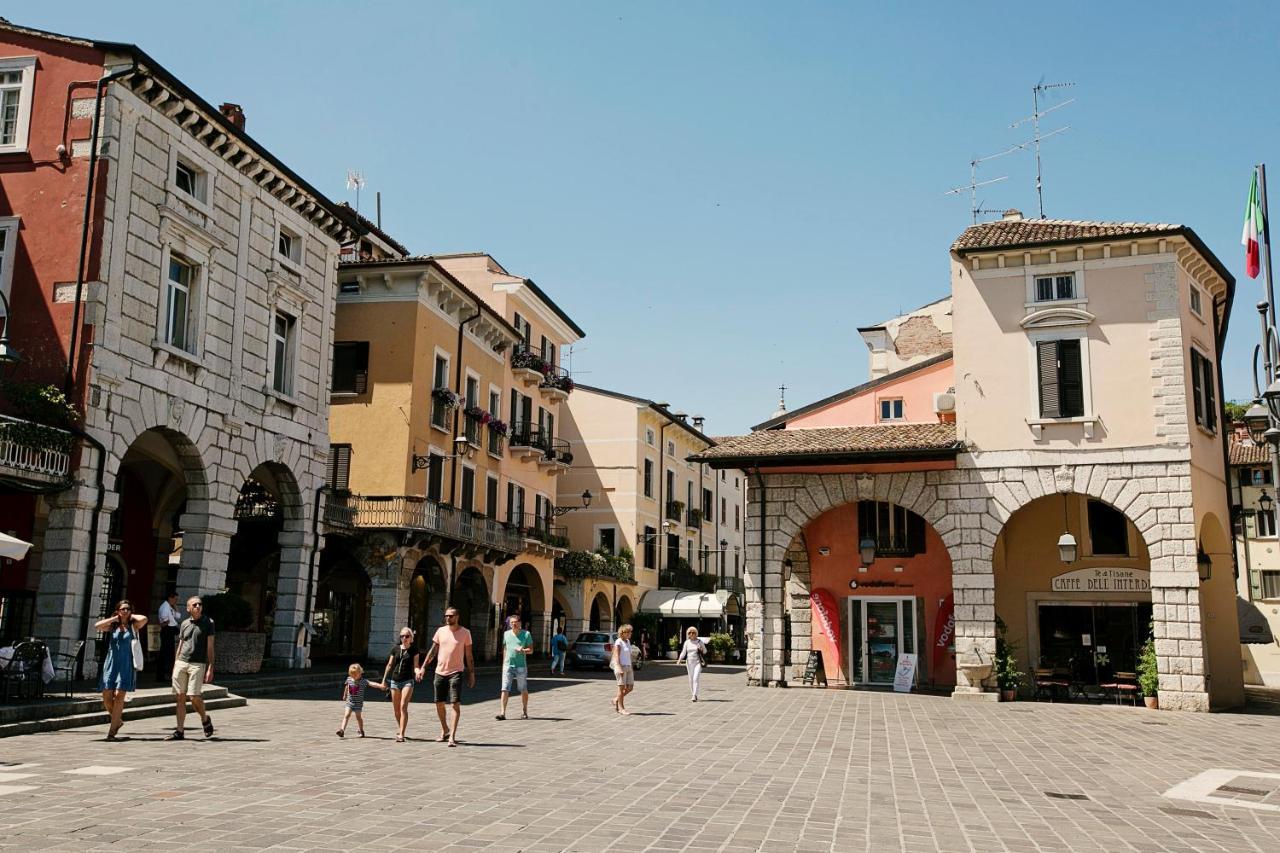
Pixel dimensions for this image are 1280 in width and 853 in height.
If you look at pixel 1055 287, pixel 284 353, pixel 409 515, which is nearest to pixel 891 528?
pixel 1055 287

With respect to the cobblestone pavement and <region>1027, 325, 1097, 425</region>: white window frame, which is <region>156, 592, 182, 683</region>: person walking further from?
<region>1027, 325, 1097, 425</region>: white window frame

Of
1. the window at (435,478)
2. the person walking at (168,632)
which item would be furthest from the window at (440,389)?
the person walking at (168,632)

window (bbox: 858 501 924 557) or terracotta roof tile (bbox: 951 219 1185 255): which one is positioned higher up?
terracotta roof tile (bbox: 951 219 1185 255)

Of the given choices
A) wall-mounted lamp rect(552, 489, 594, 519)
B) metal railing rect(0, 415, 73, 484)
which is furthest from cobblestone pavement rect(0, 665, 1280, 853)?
wall-mounted lamp rect(552, 489, 594, 519)

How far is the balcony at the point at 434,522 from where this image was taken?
96.2 feet

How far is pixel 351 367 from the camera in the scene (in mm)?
31344

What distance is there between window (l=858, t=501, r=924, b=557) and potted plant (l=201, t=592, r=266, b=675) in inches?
562

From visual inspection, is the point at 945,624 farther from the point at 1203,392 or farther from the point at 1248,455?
the point at 1248,455

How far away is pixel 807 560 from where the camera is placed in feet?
91.0

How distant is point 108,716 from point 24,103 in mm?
11462

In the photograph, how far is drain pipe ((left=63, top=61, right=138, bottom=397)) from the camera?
59.6 ft

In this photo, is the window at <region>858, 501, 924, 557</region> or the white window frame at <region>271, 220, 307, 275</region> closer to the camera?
the white window frame at <region>271, 220, 307, 275</region>

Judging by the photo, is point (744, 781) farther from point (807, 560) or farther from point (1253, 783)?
point (807, 560)

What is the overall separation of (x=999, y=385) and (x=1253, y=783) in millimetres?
13236
